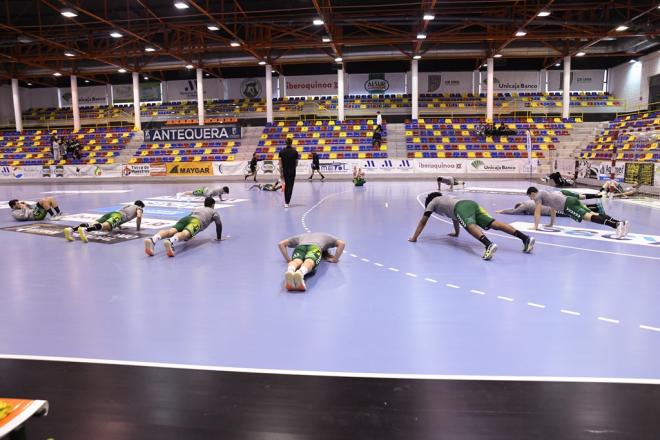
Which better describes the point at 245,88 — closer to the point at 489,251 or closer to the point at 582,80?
the point at 582,80

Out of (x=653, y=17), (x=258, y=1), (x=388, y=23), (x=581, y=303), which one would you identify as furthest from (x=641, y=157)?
(x=258, y=1)

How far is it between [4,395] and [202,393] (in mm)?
1217

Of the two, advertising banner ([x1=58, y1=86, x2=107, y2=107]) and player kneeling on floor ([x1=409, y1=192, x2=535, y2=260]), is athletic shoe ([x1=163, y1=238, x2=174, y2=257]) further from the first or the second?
advertising banner ([x1=58, y1=86, x2=107, y2=107])

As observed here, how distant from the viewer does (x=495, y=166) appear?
81.7 ft

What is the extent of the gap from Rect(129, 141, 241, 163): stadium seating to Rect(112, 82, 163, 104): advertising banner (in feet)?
28.0

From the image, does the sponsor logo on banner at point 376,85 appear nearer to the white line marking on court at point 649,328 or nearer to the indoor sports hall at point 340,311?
the indoor sports hall at point 340,311

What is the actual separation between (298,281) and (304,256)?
0.56 metres

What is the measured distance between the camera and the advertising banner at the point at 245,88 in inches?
1426

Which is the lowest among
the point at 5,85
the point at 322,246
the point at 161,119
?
the point at 322,246

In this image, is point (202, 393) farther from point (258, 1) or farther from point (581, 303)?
point (258, 1)

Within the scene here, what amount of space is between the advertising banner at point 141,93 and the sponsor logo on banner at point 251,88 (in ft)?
23.4

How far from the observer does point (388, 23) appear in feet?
83.1

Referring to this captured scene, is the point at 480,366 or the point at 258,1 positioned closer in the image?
the point at 480,366

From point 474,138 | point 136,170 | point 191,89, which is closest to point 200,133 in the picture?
point 136,170
